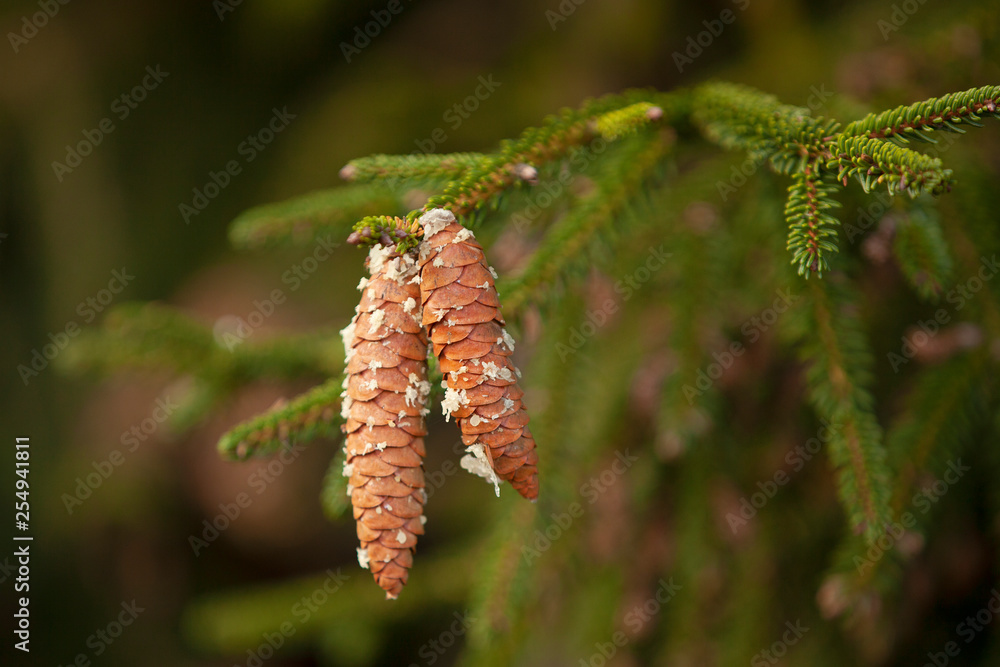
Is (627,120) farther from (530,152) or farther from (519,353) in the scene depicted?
(519,353)

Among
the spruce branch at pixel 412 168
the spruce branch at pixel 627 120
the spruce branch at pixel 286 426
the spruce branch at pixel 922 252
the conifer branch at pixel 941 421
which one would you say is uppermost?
the spruce branch at pixel 412 168

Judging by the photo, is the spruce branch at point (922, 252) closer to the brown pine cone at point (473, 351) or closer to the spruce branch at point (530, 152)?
the spruce branch at point (530, 152)

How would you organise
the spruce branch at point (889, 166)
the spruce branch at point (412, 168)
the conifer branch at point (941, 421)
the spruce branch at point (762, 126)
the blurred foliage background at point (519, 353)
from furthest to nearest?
the blurred foliage background at point (519, 353), the conifer branch at point (941, 421), the spruce branch at point (412, 168), the spruce branch at point (762, 126), the spruce branch at point (889, 166)

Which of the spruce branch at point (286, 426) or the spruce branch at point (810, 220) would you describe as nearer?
the spruce branch at point (810, 220)

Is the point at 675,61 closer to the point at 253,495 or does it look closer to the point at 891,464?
the point at 891,464

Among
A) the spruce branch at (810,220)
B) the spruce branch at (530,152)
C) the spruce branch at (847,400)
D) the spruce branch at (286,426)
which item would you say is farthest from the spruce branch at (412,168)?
the spruce branch at (847,400)

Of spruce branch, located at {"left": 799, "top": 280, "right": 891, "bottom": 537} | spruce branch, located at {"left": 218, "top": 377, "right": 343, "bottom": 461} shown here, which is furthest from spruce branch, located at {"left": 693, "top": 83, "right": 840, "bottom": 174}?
spruce branch, located at {"left": 218, "top": 377, "right": 343, "bottom": 461}

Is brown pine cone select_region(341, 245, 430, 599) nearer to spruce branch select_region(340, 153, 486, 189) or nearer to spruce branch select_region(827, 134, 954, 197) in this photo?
spruce branch select_region(340, 153, 486, 189)
